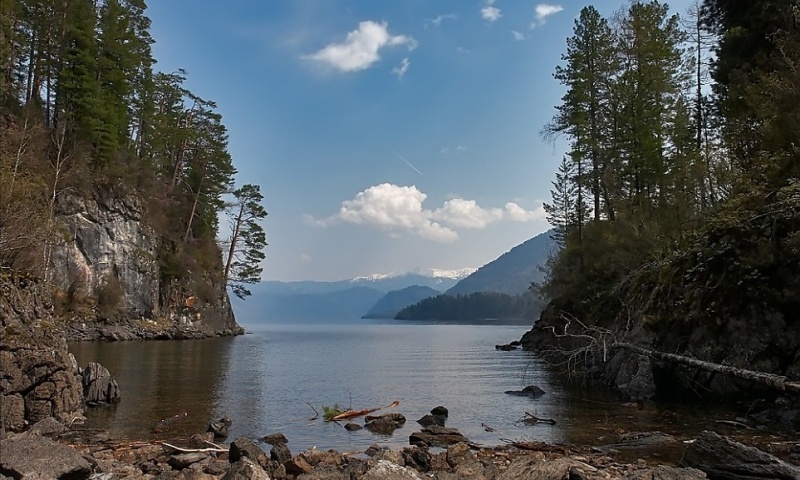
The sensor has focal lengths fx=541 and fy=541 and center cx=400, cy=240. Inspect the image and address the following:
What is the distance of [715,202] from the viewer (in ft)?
73.7

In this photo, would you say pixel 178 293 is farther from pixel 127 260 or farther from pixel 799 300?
pixel 799 300

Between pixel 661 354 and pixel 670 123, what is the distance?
65.7 feet

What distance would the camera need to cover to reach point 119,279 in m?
50.8

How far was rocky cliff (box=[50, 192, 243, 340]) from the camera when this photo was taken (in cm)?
4459

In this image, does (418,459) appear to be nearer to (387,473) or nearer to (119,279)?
(387,473)

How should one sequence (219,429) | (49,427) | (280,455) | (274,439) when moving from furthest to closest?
(219,429), (274,439), (49,427), (280,455)

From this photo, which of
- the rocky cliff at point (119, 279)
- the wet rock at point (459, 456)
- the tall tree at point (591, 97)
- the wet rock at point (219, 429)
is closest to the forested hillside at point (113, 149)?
the rocky cliff at point (119, 279)

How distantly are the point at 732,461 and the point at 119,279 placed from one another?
5285 centimetres

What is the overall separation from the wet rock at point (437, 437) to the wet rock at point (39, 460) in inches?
304

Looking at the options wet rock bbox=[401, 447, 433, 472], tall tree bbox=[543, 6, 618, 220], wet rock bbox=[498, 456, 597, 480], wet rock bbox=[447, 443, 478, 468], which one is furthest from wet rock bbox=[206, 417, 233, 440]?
tall tree bbox=[543, 6, 618, 220]

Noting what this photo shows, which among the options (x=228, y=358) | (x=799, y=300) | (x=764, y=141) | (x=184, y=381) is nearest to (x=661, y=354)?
(x=799, y=300)

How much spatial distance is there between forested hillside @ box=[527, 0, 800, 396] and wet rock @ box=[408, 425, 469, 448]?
6.20m

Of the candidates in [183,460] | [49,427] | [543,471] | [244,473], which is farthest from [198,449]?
[543,471]

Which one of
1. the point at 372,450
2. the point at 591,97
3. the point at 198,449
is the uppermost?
the point at 591,97
